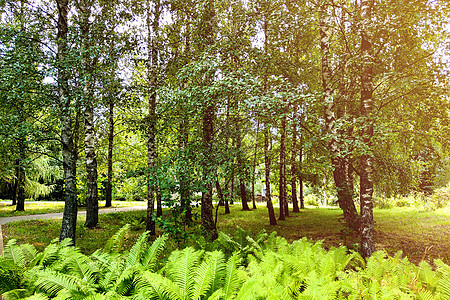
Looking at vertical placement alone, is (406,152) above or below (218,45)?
below

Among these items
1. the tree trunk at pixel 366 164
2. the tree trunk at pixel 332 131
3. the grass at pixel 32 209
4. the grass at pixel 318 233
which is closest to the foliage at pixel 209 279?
the tree trunk at pixel 366 164

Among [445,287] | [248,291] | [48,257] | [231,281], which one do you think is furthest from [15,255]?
[445,287]

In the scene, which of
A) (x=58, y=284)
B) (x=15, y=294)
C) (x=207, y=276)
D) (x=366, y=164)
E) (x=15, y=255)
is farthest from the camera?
(x=366, y=164)

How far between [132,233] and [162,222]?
6.06 meters

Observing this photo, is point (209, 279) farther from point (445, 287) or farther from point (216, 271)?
point (445, 287)

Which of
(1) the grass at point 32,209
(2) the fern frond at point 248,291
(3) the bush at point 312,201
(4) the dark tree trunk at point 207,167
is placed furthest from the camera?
(3) the bush at point 312,201

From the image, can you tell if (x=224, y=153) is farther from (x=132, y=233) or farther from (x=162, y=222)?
(x=132, y=233)

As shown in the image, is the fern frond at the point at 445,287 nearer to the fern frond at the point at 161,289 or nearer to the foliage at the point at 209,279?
the foliage at the point at 209,279

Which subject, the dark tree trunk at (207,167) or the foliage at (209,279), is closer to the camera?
the foliage at (209,279)

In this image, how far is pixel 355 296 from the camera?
7.82 ft

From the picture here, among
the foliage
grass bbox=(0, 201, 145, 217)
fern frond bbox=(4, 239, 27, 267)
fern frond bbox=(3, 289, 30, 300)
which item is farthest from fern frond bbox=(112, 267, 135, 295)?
grass bbox=(0, 201, 145, 217)

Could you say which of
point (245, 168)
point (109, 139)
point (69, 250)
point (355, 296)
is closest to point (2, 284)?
point (69, 250)

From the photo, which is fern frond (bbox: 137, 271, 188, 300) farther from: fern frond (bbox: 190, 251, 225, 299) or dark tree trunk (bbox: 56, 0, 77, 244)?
dark tree trunk (bbox: 56, 0, 77, 244)

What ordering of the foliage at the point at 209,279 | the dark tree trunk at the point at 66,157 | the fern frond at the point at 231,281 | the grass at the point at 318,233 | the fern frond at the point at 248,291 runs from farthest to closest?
the grass at the point at 318,233
the dark tree trunk at the point at 66,157
the fern frond at the point at 231,281
the foliage at the point at 209,279
the fern frond at the point at 248,291
